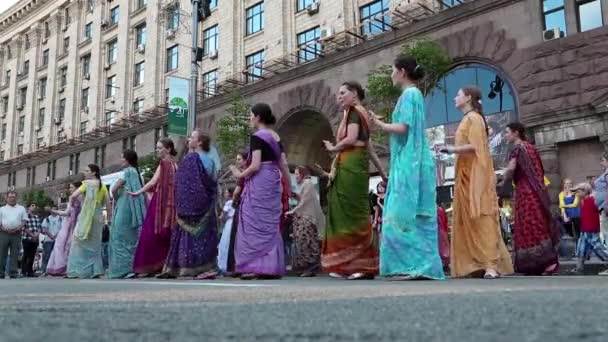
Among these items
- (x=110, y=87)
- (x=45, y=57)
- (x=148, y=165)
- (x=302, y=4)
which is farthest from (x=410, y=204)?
(x=45, y=57)

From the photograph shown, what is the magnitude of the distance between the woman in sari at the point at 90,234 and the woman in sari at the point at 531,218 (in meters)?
5.83

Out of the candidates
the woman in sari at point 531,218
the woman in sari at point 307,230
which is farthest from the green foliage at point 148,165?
the woman in sari at point 531,218

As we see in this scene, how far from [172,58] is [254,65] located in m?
9.57

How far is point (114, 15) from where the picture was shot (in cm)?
3888

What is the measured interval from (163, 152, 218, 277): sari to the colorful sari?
331cm

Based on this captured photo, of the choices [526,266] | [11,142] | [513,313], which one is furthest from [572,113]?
[11,142]

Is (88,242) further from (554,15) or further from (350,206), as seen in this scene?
(554,15)

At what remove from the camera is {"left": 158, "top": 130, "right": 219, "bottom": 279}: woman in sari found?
645 centimetres

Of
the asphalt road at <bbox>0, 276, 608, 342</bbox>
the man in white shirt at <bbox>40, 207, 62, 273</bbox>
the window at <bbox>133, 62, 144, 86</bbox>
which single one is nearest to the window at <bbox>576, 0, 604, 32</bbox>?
the man in white shirt at <bbox>40, 207, 62, 273</bbox>

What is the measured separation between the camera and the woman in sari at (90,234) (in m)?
8.68

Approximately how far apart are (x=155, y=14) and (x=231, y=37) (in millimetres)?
8260

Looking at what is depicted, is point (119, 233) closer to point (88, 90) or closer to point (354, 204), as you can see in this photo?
point (354, 204)

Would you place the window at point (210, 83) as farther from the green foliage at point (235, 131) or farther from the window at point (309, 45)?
the green foliage at point (235, 131)

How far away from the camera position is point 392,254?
15.4ft
